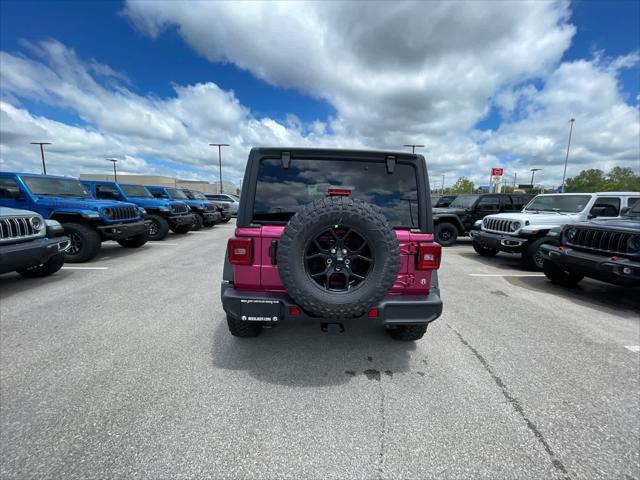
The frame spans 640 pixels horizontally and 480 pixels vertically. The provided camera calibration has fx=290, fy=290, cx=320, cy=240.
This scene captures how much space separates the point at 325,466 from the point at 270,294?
48.3 inches

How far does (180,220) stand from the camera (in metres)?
10.4

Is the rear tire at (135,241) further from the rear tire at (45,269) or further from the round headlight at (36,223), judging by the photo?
the round headlight at (36,223)

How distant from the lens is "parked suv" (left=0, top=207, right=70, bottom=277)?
4.03 m

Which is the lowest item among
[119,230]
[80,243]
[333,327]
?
[80,243]

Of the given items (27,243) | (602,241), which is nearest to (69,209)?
(27,243)

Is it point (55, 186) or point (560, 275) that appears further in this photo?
point (55, 186)

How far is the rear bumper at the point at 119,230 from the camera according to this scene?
21.7ft

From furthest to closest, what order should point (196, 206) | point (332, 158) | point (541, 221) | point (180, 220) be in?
1. point (196, 206)
2. point (180, 220)
3. point (541, 221)
4. point (332, 158)

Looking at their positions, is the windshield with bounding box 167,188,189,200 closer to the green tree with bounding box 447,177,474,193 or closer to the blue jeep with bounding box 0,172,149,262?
the blue jeep with bounding box 0,172,149,262

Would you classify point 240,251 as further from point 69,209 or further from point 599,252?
point 69,209

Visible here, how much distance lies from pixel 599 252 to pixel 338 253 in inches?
186

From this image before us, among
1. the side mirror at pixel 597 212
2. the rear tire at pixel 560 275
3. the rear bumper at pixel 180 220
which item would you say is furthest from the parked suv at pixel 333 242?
the rear bumper at pixel 180 220

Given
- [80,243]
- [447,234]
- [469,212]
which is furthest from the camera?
[469,212]

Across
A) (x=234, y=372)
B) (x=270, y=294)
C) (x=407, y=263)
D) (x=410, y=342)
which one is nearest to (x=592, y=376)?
(x=410, y=342)
